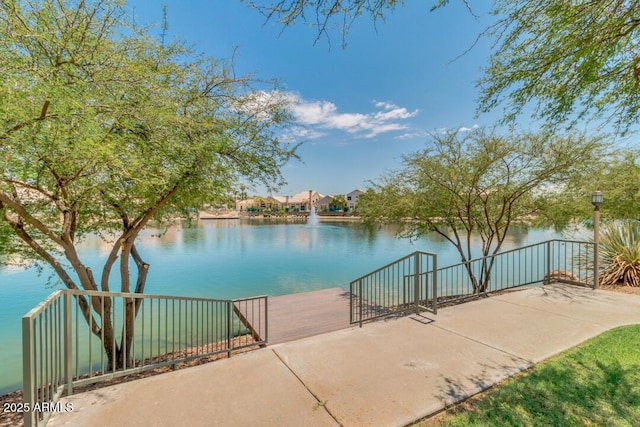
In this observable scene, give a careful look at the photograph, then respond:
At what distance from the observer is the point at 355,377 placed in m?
2.70

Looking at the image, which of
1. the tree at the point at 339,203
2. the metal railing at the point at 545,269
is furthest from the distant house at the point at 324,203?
the metal railing at the point at 545,269

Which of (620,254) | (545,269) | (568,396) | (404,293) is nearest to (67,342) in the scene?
(568,396)

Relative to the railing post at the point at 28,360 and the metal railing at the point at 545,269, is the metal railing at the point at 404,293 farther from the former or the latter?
the railing post at the point at 28,360

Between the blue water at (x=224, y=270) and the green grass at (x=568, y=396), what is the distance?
227 inches

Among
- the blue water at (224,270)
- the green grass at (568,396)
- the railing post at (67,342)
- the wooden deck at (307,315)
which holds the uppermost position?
the railing post at (67,342)

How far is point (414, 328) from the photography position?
3871 millimetres

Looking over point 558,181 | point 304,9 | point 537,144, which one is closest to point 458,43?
point 304,9

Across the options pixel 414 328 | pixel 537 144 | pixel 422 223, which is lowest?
pixel 414 328

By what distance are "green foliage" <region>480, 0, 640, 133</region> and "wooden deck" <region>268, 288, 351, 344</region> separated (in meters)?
5.26

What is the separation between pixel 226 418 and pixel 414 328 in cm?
267

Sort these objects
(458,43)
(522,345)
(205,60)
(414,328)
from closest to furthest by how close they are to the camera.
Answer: (522,345) < (458,43) < (414,328) < (205,60)

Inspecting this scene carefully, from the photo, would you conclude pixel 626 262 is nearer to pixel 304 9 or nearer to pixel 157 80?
pixel 304 9

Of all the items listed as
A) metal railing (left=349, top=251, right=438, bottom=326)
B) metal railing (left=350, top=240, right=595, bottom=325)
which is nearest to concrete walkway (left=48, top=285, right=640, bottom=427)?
metal railing (left=349, top=251, right=438, bottom=326)

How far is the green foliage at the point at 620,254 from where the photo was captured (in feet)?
21.4
